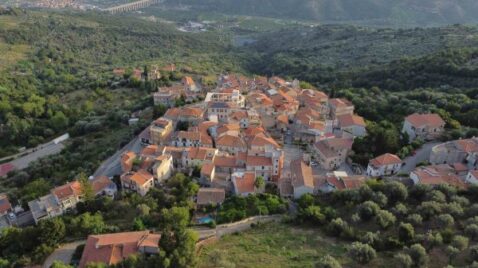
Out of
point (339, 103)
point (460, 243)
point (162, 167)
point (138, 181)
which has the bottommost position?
point (138, 181)

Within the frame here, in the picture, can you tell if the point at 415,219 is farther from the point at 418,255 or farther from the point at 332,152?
the point at 332,152

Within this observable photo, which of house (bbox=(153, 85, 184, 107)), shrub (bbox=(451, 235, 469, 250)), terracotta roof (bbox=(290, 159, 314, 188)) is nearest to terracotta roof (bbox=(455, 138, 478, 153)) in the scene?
terracotta roof (bbox=(290, 159, 314, 188))

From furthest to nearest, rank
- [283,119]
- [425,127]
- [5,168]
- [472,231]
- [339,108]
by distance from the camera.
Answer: [5,168] < [339,108] < [283,119] < [425,127] < [472,231]

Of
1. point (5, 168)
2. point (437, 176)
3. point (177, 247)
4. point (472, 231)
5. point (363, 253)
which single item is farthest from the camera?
point (5, 168)

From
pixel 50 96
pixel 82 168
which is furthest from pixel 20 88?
pixel 82 168

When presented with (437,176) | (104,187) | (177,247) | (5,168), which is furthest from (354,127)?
(5,168)

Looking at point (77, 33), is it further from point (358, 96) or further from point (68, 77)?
point (358, 96)

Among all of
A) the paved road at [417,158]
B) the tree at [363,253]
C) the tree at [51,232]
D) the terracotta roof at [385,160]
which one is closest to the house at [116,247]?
the tree at [51,232]

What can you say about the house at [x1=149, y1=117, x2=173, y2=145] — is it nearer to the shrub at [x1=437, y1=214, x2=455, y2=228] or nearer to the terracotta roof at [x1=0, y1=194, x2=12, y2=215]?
the terracotta roof at [x1=0, y1=194, x2=12, y2=215]
